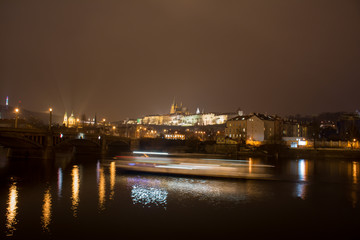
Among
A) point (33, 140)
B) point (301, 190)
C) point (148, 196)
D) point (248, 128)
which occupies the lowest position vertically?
point (301, 190)

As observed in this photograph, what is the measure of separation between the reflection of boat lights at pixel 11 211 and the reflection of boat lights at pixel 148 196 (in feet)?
25.3

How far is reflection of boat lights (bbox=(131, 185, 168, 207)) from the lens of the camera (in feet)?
74.3

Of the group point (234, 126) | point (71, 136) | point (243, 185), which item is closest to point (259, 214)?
point (243, 185)

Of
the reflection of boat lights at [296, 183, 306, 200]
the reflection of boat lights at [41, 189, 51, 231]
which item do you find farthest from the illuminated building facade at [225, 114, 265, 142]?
the reflection of boat lights at [41, 189, 51, 231]

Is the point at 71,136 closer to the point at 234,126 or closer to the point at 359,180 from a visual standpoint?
the point at 359,180

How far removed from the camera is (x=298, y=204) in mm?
23266

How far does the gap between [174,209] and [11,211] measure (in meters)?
10.2

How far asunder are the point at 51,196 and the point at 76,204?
12.5ft

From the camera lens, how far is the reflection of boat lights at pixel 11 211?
1641 centimetres

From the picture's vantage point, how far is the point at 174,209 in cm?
2081

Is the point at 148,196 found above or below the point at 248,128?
below

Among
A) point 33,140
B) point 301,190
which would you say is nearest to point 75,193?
point 301,190

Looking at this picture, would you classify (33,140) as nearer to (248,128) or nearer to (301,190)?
(301,190)

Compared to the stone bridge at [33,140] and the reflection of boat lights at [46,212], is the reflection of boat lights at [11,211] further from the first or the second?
the stone bridge at [33,140]
